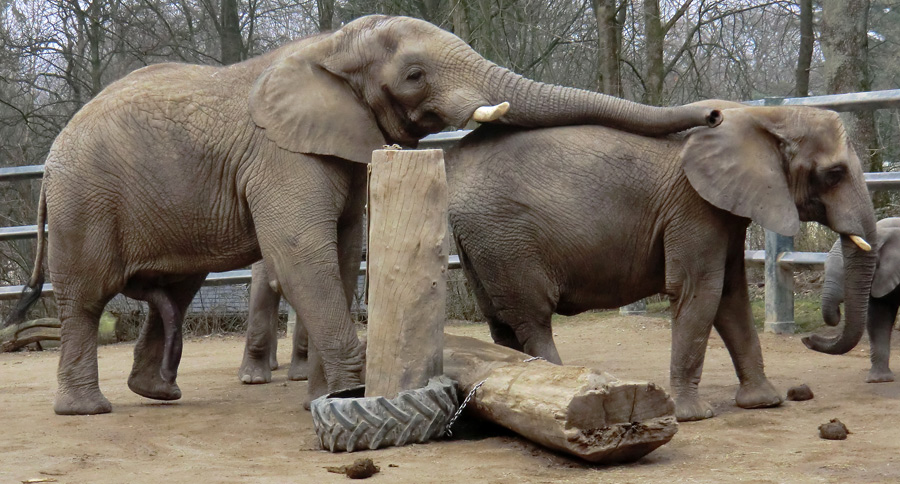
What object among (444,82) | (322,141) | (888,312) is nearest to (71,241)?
(322,141)

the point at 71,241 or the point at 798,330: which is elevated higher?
the point at 71,241

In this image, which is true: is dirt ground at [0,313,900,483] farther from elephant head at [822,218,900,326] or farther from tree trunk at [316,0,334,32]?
tree trunk at [316,0,334,32]

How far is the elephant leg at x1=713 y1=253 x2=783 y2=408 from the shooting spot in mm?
6258

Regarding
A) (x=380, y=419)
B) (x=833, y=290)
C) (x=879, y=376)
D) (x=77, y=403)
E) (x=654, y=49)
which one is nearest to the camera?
(x=380, y=419)

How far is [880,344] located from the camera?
691cm

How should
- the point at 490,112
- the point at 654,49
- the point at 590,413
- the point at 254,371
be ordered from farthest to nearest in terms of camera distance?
the point at 654,49, the point at 254,371, the point at 490,112, the point at 590,413

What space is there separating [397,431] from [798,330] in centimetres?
544

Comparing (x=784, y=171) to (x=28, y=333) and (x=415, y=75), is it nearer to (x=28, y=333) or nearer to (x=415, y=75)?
(x=415, y=75)

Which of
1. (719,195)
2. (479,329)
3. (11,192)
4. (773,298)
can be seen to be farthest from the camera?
(11,192)

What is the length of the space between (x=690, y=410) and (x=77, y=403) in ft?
11.7

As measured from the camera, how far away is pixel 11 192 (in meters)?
16.8

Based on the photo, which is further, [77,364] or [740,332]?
[77,364]

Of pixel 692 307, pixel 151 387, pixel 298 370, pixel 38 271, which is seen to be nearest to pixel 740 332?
pixel 692 307

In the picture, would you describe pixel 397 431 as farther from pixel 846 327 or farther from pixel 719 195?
pixel 846 327
